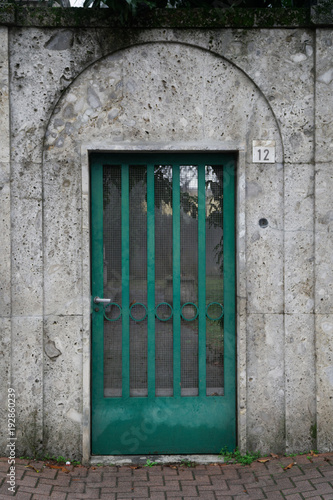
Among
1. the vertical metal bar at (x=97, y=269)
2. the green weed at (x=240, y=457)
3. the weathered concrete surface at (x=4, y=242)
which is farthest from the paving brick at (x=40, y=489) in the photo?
the green weed at (x=240, y=457)

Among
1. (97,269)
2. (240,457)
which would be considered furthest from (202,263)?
(240,457)

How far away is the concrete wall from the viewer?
3.61 m

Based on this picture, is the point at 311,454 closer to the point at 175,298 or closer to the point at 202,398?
the point at 202,398

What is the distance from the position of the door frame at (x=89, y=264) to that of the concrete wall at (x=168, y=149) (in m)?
0.01

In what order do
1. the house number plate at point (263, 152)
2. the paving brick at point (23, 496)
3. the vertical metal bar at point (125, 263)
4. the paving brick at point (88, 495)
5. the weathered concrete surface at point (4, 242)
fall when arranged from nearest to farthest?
the paving brick at point (23, 496)
the paving brick at point (88, 495)
the weathered concrete surface at point (4, 242)
the house number plate at point (263, 152)
the vertical metal bar at point (125, 263)

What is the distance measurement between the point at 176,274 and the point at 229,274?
48 centimetres

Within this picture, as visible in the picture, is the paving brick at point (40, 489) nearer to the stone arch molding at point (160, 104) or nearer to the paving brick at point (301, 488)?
the paving brick at point (301, 488)

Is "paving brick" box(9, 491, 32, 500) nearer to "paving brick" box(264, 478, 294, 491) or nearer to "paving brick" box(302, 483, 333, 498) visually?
"paving brick" box(264, 478, 294, 491)

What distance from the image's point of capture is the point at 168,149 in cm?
366

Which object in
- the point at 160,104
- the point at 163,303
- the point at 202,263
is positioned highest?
the point at 160,104

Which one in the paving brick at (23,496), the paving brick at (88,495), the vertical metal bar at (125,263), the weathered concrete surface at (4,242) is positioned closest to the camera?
the paving brick at (23,496)

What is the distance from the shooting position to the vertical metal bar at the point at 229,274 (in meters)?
3.80

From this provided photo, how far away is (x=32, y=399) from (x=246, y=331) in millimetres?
1943

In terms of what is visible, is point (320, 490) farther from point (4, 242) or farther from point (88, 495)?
point (4, 242)
